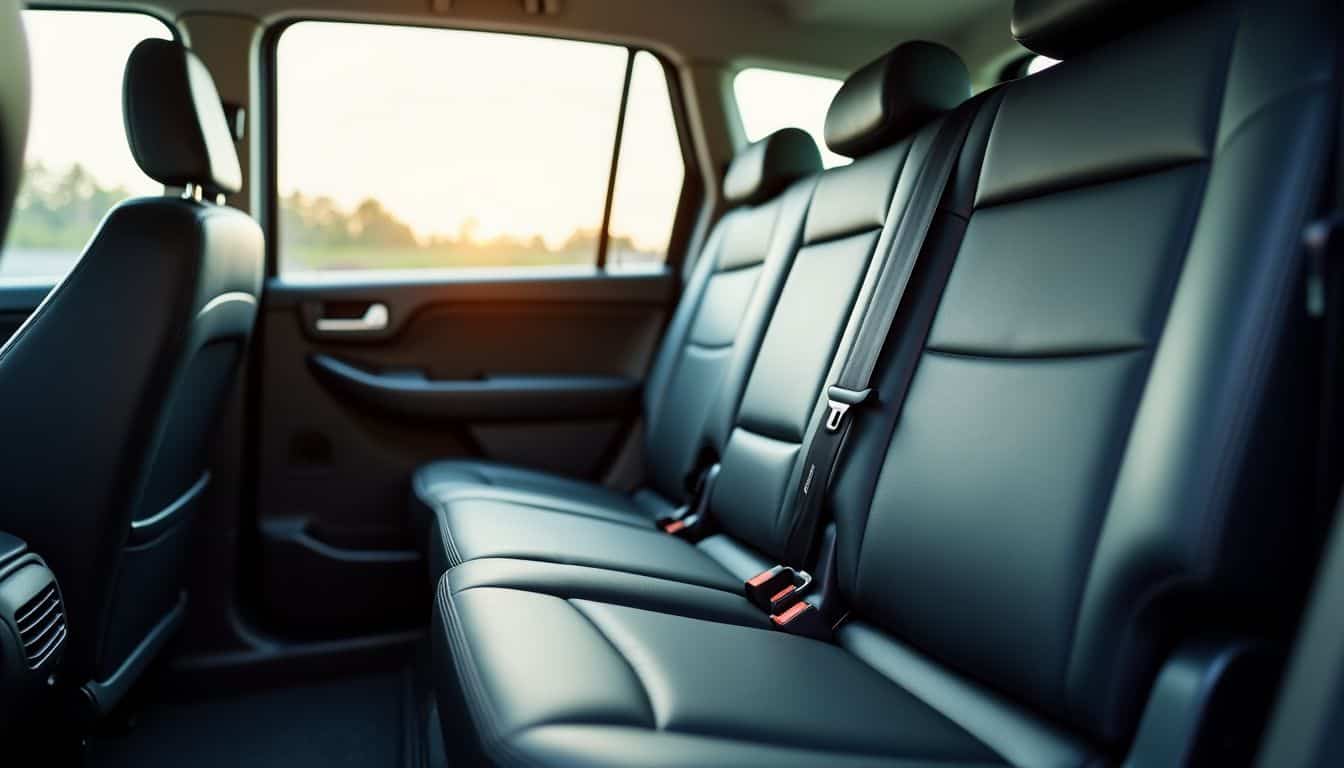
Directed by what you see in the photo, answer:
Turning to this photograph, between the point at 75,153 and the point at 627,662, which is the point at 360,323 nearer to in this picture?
the point at 75,153

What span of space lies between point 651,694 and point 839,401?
0.66 meters

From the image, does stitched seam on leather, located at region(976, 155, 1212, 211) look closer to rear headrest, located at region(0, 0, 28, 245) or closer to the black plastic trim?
rear headrest, located at region(0, 0, 28, 245)

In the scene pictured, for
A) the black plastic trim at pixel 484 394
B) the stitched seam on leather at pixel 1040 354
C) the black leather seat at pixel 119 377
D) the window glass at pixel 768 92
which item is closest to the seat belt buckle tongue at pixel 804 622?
the stitched seam on leather at pixel 1040 354

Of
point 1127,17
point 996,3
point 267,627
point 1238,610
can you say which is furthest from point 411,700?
point 996,3

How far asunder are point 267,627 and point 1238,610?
2.01 meters

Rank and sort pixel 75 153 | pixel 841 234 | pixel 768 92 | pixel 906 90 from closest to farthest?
1. pixel 906 90
2. pixel 841 234
3. pixel 75 153
4. pixel 768 92

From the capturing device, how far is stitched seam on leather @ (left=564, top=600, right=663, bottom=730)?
93 cm

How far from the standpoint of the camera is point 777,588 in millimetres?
1503

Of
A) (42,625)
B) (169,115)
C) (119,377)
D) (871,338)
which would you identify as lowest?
(42,625)

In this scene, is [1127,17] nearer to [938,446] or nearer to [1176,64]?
[1176,64]

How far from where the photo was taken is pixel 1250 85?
101 cm

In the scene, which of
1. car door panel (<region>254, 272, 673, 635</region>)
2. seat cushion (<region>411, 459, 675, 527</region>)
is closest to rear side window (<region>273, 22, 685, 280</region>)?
car door panel (<region>254, 272, 673, 635</region>)

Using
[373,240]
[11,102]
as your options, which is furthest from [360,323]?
[11,102]

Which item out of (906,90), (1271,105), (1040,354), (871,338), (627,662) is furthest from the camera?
(906,90)
